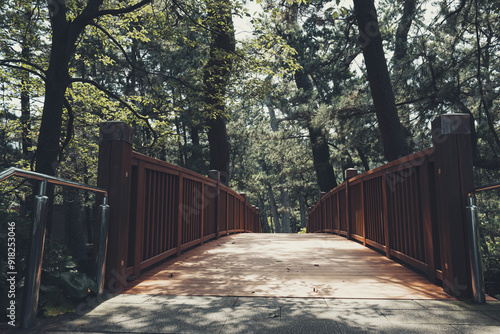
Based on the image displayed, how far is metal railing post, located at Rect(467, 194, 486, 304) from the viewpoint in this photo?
8.68 ft

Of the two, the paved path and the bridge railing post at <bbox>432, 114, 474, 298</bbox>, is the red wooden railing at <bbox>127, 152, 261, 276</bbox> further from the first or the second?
the bridge railing post at <bbox>432, 114, 474, 298</bbox>

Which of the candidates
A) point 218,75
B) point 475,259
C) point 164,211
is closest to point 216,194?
point 164,211

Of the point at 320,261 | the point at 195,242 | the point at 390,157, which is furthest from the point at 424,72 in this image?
the point at 195,242

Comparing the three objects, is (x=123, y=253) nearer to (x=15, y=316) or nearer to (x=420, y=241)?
(x=15, y=316)

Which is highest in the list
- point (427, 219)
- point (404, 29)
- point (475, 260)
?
point (404, 29)

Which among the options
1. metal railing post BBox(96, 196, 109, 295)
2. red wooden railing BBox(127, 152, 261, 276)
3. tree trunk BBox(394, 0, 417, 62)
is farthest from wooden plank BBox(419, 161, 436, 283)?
tree trunk BBox(394, 0, 417, 62)

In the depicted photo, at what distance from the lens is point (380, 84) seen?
25.9 ft

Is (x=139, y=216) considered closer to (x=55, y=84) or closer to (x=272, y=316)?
(x=272, y=316)

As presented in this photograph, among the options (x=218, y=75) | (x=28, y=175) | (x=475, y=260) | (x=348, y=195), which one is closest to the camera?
(x=28, y=175)

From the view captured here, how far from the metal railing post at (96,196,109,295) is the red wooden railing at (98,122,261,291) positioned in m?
0.11

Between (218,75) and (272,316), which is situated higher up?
(218,75)

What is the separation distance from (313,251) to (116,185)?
3.46 m

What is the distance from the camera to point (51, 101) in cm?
564

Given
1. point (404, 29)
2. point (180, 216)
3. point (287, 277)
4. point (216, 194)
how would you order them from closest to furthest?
1. point (287, 277)
2. point (180, 216)
3. point (216, 194)
4. point (404, 29)
